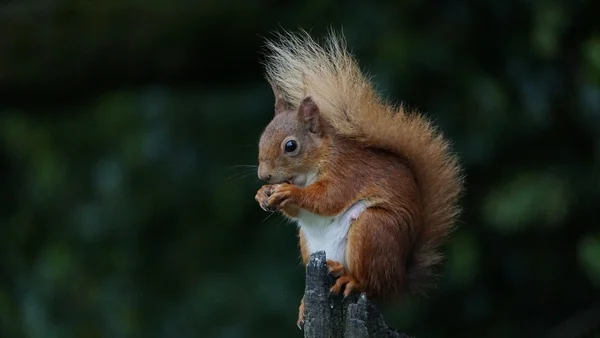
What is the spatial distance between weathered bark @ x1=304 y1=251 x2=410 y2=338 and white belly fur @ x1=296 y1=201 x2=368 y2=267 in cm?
20

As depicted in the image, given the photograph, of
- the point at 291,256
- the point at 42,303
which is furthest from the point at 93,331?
the point at 291,256

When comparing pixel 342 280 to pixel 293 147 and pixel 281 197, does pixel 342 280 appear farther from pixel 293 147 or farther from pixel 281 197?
pixel 293 147

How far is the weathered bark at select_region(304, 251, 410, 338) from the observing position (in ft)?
6.54

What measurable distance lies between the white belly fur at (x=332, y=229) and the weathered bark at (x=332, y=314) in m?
0.20

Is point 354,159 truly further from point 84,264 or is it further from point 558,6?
point 84,264

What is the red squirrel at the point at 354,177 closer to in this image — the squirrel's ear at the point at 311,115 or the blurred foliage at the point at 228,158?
the squirrel's ear at the point at 311,115

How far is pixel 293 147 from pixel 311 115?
0.26 feet

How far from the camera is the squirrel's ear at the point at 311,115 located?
2434 millimetres

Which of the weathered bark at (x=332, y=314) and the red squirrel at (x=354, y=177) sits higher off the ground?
the red squirrel at (x=354, y=177)

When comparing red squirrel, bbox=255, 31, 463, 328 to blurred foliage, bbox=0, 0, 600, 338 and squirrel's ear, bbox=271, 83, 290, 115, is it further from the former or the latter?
blurred foliage, bbox=0, 0, 600, 338

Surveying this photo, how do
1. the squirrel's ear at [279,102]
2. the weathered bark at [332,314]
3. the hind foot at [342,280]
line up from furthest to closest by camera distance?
the squirrel's ear at [279,102], the hind foot at [342,280], the weathered bark at [332,314]

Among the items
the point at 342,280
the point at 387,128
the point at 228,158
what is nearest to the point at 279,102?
the point at 387,128

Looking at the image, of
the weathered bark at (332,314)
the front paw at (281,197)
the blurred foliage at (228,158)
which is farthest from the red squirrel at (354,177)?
the blurred foliage at (228,158)

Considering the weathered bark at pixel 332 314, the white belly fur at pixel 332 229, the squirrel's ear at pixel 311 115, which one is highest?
the squirrel's ear at pixel 311 115
